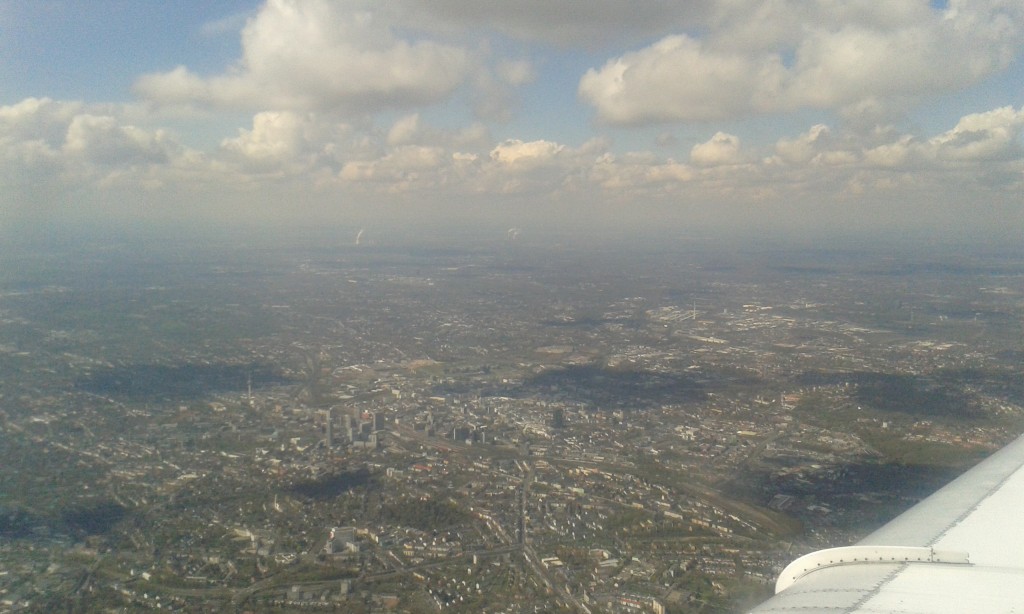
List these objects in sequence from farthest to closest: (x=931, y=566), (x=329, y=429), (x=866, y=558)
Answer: (x=329, y=429)
(x=866, y=558)
(x=931, y=566)

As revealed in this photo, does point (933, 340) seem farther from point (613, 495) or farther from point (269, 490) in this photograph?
point (269, 490)

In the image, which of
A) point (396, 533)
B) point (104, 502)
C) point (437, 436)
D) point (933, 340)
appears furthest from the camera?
point (933, 340)

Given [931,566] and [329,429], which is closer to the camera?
[931,566]

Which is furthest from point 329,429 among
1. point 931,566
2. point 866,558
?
point 931,566

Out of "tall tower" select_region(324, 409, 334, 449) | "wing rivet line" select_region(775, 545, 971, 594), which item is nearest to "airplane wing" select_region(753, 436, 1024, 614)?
"wing rivet line" select_region(775, 545, 971, 594)

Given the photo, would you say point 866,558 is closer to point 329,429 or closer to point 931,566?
point 931,566

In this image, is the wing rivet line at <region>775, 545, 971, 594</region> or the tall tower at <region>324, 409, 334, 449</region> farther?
the tall tower at <region>324, 409, 334, 449</region>

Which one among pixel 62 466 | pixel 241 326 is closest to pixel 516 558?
pixel 62 466

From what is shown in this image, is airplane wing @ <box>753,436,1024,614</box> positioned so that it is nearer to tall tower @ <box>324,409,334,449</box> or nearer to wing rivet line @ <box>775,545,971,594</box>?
wing rivet line @ <box>775,545,971,594</box>
